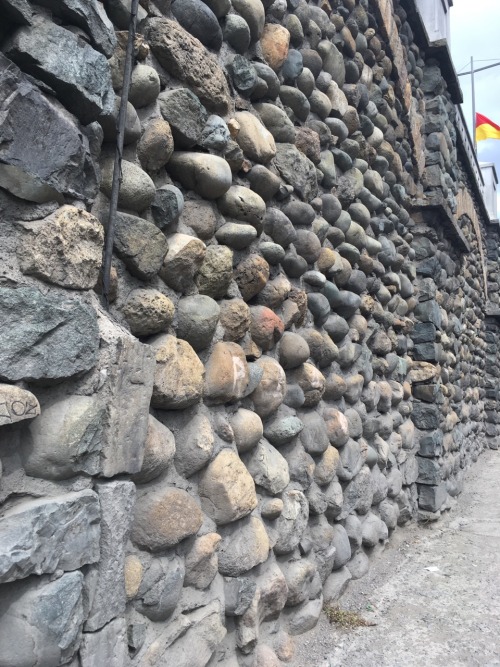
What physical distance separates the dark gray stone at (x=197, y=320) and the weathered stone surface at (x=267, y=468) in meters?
0.42

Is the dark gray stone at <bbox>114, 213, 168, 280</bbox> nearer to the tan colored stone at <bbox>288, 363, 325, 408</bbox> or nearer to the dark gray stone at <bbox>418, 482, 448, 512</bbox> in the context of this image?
the tan colored stone at <bbox>288, 363, 325, 408</bbox>

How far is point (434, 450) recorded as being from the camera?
3.30 metres

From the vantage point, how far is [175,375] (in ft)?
4.03

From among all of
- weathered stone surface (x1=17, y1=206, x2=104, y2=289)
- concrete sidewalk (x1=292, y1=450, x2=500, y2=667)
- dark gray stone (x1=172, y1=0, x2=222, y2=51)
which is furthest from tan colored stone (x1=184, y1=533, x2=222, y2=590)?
dark gray stone (x1=172, y1=0, x2=222, y2=51)

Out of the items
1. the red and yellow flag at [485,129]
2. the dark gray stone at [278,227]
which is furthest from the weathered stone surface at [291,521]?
the red and yellow flag at [485,129]

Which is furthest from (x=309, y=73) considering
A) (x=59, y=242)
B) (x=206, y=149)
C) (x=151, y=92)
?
(x=59, y=242)

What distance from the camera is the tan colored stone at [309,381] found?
75.3 inches

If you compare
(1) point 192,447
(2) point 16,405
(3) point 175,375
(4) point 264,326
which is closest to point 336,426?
(4) point 264,326

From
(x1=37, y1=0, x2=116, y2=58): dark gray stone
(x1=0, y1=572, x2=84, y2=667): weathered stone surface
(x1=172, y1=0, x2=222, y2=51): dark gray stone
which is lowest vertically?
(x1=0, y1=572, x2=84, y2=667): weathered stone surface

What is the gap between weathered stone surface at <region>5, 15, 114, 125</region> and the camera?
844 millimetres

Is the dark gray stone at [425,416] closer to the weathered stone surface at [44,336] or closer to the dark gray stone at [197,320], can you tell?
the dark gray stone at [197,320]

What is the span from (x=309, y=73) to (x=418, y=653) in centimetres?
221

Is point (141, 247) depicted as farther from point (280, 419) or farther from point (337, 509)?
point (337, 509)

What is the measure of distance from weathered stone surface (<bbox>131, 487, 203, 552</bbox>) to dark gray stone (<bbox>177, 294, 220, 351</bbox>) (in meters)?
0.38
